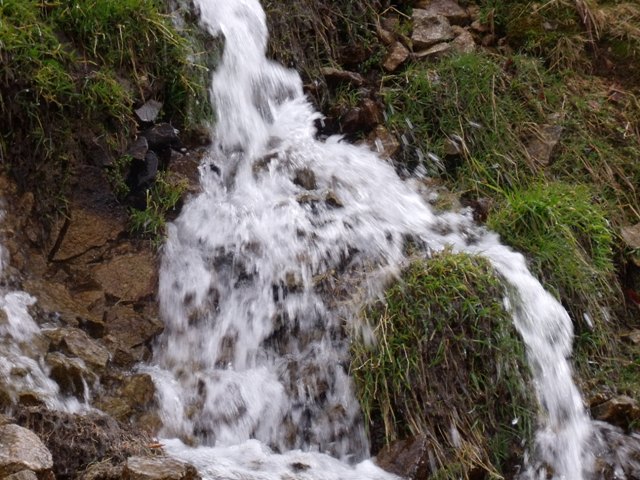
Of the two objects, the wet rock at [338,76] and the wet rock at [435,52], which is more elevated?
the wet rock at [435,52]

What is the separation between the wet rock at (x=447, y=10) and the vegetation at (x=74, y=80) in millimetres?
2106

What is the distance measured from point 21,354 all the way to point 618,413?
254cm

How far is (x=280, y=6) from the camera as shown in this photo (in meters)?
5.05

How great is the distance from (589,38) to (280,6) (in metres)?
2.12

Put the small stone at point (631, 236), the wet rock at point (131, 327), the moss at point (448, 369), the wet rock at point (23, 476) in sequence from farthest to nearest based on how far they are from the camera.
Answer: the small stone at point (631, 236), the wet rock at point (131, 327), the moss at point (448, 369), the wet rock at point (23, 476)

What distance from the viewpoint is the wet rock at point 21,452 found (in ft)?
7.46

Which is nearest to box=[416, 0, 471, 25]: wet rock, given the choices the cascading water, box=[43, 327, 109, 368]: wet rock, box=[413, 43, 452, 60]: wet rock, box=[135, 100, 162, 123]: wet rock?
box=[413, 43, 452, 60]: wet rock

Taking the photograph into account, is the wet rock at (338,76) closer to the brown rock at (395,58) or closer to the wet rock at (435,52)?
the brown rock at (395,58)

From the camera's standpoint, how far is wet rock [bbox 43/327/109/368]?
3217 millimetres

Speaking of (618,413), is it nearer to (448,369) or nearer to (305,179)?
(448,369)

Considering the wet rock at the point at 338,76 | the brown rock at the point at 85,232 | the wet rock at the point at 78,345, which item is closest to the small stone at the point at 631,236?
the wet rock at the point at 338,76

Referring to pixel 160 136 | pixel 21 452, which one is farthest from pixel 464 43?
pixel 21 452

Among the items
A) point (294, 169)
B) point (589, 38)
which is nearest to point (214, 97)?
point (294, 169)

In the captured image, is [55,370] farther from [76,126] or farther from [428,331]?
[428,331]
